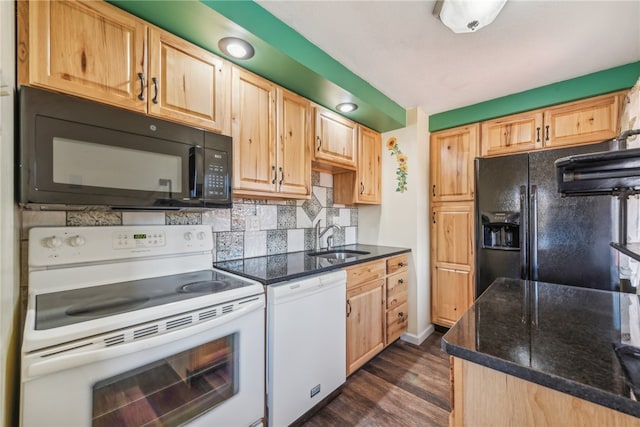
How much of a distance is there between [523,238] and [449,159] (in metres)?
1.02

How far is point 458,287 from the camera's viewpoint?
8.41 feet

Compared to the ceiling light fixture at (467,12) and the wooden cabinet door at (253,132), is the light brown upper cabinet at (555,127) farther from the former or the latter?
the wooden cabinet door at (253,132)

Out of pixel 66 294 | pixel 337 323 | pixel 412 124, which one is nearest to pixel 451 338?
pixel 337 323

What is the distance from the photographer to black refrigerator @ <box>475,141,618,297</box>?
176 centimetres

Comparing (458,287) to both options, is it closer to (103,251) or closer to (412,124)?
(412,124)

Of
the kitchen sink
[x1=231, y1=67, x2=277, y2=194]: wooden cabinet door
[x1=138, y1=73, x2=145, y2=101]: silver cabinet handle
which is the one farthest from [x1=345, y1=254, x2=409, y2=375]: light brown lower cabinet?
[x1=138, y1=73, x2=145, y2=101]: silver cabinet handle

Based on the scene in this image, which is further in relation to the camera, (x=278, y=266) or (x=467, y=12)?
(x=278, y=266)

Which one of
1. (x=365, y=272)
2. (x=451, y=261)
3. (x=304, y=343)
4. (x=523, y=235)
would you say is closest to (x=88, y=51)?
(x=304, y=343)

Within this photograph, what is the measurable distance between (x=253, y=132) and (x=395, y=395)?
6.63ft

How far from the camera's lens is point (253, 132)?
5.38 ft

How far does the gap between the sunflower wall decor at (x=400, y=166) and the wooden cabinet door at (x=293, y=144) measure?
1.13 metres

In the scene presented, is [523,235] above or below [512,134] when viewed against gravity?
below

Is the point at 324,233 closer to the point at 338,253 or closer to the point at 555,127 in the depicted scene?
the point at 338,253

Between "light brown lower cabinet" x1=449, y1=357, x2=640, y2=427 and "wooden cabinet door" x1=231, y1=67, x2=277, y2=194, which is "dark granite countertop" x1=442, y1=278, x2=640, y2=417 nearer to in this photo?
"light brown lower cabinet" x1=449, y1=357, x2=640, y2=427
